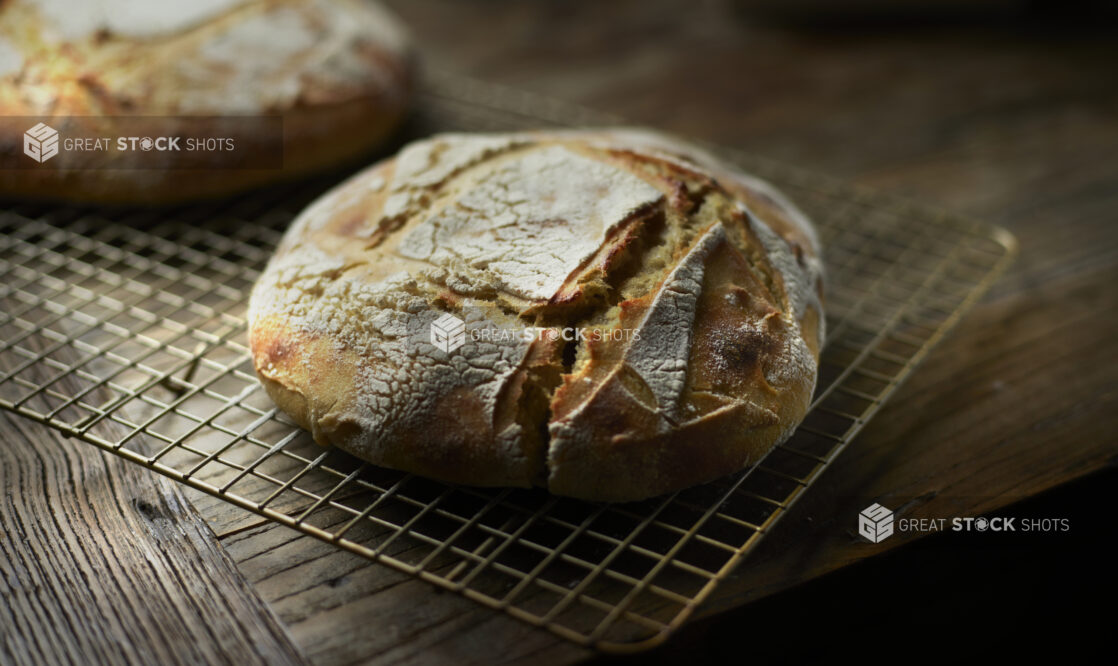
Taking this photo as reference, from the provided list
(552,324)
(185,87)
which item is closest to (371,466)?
(552,324)

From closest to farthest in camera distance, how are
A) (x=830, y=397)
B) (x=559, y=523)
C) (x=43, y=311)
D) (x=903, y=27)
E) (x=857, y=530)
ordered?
1. (x=559, y=523)
2. (x=857, y=530)
3. (x=830, y=397)
4. (x=43, y=311)
5. (x=903, y=27)

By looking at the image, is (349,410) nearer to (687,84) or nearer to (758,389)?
(758,389)

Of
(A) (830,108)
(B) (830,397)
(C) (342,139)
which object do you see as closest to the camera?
(B) (830,397)

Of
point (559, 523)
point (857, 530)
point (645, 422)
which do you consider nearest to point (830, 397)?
point (857, 530)

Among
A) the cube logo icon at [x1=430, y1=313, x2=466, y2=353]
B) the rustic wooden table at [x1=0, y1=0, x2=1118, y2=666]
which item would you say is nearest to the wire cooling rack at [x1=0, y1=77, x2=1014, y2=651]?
the rustic wooden table at [x1=0, y1=0, x2=1118, y2=666]

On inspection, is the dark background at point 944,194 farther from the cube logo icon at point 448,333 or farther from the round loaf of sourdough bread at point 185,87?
the round loaf of sourdough bread at point 185,87

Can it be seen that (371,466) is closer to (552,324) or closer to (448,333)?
(448,333)
